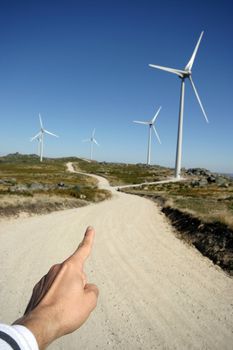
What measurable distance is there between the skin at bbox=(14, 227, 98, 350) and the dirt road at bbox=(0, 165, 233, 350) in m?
6.06

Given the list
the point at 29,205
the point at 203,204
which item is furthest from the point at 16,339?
the point at 203,204

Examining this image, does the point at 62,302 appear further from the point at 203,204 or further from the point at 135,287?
the point at 203,204

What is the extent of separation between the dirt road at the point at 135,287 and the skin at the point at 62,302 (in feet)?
19.9

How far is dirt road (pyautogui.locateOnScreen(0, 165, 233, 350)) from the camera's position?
8.12 meters

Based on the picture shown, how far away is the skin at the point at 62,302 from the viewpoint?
90.4 inches

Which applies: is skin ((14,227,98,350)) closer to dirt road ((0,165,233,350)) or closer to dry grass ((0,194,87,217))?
dirt road ((0,165,233,350))

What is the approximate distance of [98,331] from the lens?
8.41 meters

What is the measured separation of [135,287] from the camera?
38.2ft

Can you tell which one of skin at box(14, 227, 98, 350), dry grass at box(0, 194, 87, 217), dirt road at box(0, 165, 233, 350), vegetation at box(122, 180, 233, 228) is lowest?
dirt road at box(0, 165, 233, 350)

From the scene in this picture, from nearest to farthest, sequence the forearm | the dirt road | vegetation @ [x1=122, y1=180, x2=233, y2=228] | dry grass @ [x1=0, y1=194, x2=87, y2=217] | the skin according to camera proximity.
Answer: the forearm → the skin → the dirt road → vegetation @ [x1=122, y1=180, x2=233, y2=228] → dry grass @ [x1=0, y1=194, x2=87, y2=217]

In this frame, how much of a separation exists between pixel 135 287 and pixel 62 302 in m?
9.88

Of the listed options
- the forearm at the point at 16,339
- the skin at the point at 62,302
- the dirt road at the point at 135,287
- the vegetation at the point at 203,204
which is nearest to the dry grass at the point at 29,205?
the dirt road at the point at 135,287

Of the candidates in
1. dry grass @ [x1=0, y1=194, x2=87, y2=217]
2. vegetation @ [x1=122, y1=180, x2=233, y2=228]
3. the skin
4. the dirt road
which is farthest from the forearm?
dry grass @ [x1=0, y1=194, x2=87, y2=217]

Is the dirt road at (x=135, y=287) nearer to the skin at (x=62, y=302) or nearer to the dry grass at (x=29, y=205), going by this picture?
the skin at (x=62, y=302)
